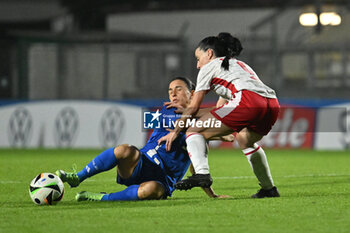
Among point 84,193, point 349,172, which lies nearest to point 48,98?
point 349,172

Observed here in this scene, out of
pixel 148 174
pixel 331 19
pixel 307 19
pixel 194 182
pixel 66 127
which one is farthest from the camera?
pixel 307 19

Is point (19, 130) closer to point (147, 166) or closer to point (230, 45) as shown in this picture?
point (147, 166)

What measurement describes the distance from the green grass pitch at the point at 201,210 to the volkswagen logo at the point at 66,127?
6.51 m

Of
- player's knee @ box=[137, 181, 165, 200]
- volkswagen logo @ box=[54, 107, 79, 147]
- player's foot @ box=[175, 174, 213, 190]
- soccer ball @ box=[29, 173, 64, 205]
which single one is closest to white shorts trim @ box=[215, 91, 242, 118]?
player's foot @ box=[175, 174, 213, 190]

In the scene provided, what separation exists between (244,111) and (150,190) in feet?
3.54

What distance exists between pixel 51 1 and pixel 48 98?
7656 mm

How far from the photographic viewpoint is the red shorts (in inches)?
236

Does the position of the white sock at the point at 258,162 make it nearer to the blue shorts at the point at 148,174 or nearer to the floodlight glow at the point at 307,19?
the blue shorts at the point at 148,174

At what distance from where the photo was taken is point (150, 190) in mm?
5902

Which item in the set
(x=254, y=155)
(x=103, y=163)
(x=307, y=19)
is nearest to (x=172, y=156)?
(x=103, y=163)

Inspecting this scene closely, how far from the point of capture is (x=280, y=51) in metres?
18.0

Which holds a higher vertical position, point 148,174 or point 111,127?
point 148,174

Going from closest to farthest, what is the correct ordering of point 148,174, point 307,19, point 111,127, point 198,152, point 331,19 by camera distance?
point 198,152 < point 148,174 < point 111,127 < point 331,19 < point 307,19

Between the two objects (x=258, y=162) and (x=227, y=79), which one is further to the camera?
(x=258, y=162)
